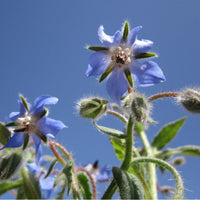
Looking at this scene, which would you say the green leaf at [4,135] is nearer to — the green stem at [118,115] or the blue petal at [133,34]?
the green stem at [118,115]

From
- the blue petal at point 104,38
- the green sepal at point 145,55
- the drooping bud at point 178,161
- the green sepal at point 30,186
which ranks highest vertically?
the blue petal at point 104,38

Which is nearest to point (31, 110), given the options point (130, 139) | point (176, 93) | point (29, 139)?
point (29, 139)

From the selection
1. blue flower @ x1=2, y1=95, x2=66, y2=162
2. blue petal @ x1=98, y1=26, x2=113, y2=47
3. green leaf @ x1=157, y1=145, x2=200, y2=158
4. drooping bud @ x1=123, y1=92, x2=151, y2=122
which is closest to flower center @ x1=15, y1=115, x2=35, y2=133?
blue flower @ x1=2, y1=95, x2=66, y2=162

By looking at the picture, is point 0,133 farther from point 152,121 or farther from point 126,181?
point 152,121

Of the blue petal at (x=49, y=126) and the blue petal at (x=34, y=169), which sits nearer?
the blue petal at (x=49, y=126)

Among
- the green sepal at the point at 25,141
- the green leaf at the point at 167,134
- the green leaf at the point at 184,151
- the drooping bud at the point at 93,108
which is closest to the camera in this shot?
the green sepal at the point at 25,141

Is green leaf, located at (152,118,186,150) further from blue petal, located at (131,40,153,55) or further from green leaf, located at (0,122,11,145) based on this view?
green leaf, located at (0,122,11,145)

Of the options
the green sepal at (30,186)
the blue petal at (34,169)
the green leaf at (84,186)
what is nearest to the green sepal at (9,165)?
the green sepal at (30,186)
